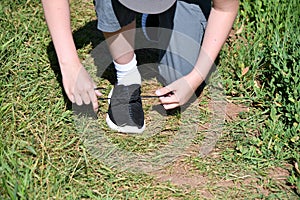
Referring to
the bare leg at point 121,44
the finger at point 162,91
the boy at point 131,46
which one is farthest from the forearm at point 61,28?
the bare leg at point 121,44

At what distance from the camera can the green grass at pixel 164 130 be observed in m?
1.87

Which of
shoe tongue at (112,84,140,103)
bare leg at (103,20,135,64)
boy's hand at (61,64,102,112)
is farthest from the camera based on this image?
bare leg at (103,20,135,64)

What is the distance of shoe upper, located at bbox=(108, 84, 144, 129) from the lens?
212 centimetres

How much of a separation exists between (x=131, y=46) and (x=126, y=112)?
1.11 feet

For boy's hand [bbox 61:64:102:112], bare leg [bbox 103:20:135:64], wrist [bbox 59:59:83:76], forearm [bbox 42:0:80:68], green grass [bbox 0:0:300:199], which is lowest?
green grass [bbox 0:0:300:199]

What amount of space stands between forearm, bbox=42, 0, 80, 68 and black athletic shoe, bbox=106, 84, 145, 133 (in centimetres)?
33

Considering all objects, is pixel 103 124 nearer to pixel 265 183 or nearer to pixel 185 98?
pixel 185 98

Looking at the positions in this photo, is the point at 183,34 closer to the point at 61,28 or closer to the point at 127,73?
the point at 127,73

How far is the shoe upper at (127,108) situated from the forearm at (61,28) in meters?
0.33

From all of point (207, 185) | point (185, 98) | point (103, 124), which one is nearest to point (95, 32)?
point (103, 124)

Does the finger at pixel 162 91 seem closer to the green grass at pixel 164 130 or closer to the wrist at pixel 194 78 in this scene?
the wrist at pixel 194 78

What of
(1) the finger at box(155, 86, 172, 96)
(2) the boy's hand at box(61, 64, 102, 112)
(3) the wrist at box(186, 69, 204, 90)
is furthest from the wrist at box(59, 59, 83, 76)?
(3) the wrist at box(186, 69, 204, 90)

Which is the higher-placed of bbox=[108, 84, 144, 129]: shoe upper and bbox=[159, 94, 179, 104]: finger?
bbox=[159, 94, 179, 104]: finger

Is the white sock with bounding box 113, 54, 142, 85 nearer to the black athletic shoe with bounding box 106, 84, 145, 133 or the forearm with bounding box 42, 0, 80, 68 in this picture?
the black athletic shoe with bounding box 106, 84, 145, 133
